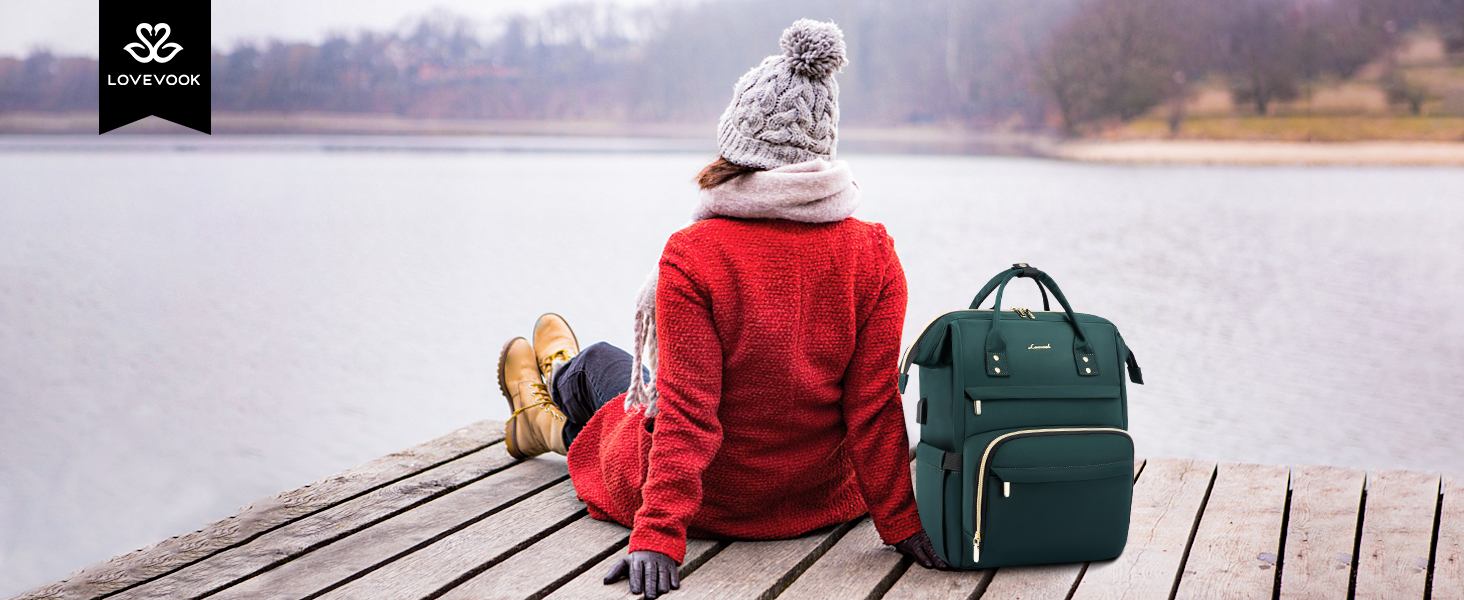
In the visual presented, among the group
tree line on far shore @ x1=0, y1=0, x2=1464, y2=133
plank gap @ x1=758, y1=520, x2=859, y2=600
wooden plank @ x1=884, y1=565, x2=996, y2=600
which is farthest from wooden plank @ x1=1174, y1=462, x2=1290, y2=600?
tree line on far shore @ x1=0, y1=0, x2=1464, y2=133

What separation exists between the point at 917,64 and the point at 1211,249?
24.2 ft

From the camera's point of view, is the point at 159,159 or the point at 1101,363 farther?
the point at 159,159

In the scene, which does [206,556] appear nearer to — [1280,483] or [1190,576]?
[1190,576]

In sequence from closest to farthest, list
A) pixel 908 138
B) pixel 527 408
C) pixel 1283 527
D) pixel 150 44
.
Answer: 1. pixel 1283 527
2. pixel 527 408
3. pixel 150 44
4. pixel 908 138

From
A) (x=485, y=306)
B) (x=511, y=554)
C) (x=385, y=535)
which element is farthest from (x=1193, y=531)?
(x=485, y=306)

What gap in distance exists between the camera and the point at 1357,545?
1.86 meters

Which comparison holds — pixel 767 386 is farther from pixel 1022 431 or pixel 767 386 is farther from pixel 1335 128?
pixel 1335 128

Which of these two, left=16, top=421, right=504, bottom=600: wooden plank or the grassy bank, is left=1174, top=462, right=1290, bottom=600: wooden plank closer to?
left=16, top=421, right=504, bottom=600: wooden plank

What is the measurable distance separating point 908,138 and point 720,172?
54.6ft

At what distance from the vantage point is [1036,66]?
16625 millimetres

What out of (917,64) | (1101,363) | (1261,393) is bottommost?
(1261,393)

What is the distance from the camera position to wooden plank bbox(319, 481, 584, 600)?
1611mm

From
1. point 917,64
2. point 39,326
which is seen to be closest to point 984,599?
point 39,326

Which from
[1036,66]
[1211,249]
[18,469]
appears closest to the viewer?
[18,469]
